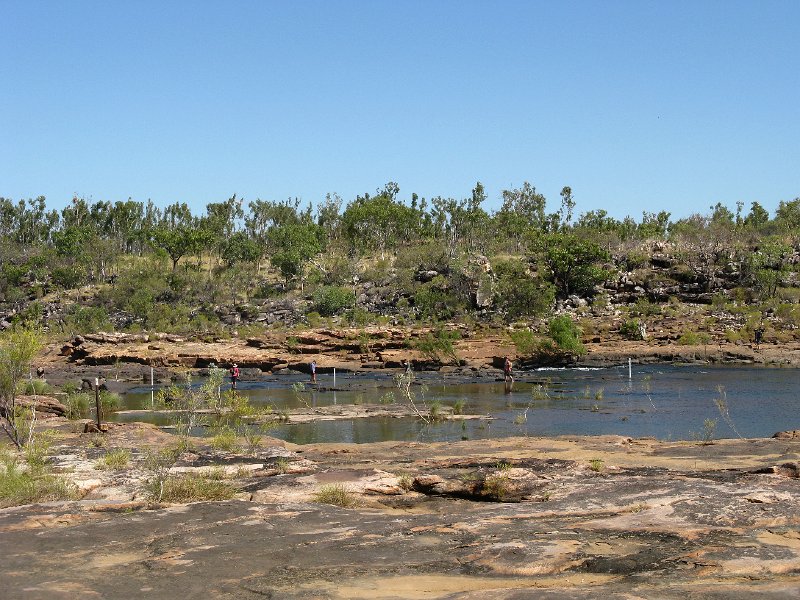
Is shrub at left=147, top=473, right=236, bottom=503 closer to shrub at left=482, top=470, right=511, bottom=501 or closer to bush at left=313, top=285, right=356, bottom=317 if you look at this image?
shrub at left=482, top=470, right=511, bottom=501

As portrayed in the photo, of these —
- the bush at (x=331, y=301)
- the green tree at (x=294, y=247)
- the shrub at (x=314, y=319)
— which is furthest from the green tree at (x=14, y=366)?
the green tree at (x=294, y=247)

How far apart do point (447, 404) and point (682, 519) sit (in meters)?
30.4

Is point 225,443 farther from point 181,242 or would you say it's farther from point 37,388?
point 181,242

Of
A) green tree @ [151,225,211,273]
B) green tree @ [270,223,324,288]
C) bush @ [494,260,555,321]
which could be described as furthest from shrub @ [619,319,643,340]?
green tree @ [151,225,211,273]

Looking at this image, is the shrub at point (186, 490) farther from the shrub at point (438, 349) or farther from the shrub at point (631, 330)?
the shrub at point (631, 330)

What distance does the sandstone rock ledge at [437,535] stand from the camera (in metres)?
9.80

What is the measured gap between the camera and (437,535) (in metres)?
12.4

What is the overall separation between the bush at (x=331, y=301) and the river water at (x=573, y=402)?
19.6 meters

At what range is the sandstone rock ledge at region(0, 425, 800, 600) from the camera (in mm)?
9805

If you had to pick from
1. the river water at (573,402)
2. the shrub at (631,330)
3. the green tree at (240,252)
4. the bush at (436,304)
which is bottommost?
the river water at (573,402)

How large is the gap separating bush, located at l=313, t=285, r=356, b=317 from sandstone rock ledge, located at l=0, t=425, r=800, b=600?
204 ft

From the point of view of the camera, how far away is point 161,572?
10.6 metres

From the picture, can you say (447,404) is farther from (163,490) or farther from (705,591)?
(705,591)

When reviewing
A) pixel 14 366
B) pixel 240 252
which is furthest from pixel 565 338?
pixel 240 252
